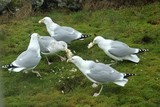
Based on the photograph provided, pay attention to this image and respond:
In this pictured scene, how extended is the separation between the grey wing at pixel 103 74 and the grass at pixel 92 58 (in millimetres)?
259

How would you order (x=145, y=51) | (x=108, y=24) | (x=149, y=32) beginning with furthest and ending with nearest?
(x=108, y=24)
(x=149, y=32)
(x=145, y=51)

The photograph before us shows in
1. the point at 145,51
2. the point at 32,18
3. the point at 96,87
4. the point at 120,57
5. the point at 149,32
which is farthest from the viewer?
the point at 32,18

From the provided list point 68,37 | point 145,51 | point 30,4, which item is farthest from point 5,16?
point 145,51

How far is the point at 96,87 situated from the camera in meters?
5.80

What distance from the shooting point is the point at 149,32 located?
25.4 ft

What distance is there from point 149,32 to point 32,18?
2870mm

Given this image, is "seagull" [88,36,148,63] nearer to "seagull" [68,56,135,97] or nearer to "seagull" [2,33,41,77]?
"seagull" [68,56,135,97]

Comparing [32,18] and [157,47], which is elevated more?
[157,47]

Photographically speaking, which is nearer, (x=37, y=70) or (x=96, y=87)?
(x=96, y=87)

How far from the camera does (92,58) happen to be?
22.6 feet

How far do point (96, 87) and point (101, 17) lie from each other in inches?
132

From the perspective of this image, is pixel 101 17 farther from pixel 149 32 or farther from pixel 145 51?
pixel 145 51

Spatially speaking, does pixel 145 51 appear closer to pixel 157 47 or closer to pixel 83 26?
pixel 157 47

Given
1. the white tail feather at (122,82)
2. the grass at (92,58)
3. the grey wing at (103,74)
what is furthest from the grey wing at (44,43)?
the white tail feather at (122,82)
